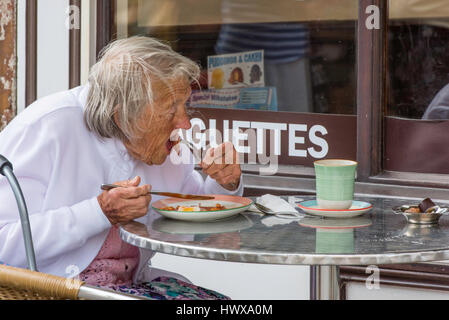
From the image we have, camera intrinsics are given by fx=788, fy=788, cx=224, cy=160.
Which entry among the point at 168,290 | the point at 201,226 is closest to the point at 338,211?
the point at 201,226

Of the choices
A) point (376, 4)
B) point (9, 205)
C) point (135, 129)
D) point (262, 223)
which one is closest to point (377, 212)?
point (262, 223)

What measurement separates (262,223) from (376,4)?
1586 mm

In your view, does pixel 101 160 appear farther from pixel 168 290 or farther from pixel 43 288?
pixel 43 288

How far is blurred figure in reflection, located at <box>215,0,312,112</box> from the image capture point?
439cm

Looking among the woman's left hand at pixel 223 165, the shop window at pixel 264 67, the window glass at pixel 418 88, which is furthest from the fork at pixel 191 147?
the window glass at pixel 418 88

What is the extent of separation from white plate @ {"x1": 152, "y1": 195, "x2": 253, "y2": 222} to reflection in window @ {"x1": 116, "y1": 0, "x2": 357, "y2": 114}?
57.9 inches

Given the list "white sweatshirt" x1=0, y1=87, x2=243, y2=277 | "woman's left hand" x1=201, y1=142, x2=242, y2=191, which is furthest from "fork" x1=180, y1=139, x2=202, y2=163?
"white sweatshirt" x1=0, y1=87, x2=243, y2=277

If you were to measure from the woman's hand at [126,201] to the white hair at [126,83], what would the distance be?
0.22m

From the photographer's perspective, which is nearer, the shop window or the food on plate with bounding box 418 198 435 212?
the food on plate with bounding box 418 198 435 212

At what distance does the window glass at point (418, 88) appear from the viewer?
343 centimetres

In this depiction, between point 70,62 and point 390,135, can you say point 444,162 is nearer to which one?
point 390,135

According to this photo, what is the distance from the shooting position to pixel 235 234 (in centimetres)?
208

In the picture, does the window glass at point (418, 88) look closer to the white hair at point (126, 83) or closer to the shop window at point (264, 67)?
the shop window at point (264, 67)

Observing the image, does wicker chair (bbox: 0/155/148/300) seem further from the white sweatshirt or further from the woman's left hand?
the woman's left hand
